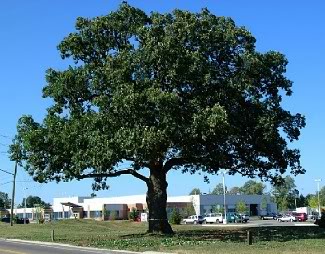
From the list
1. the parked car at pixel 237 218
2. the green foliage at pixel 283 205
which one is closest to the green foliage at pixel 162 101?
the parked car at pixel 237 218

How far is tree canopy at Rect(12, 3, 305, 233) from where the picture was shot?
3084 cm

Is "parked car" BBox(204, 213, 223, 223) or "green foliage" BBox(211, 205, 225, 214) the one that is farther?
"green foliage" BBox(211, 205, 225, 214)

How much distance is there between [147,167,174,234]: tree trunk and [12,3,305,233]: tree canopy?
7 centimetres

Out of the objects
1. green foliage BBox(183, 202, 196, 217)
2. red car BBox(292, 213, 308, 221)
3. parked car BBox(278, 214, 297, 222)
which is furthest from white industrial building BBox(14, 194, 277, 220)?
red car BBox(292, 213, 308, 221)

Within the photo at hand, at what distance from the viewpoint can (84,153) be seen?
32.9 metres

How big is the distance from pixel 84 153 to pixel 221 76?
9.54m

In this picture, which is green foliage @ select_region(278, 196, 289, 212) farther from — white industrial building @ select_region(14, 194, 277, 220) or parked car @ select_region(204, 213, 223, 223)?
parked car @ select_region(204, 213, 223, 223)

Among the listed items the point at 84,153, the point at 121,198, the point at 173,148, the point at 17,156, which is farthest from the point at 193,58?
the point at 121,198

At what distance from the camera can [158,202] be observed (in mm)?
38812

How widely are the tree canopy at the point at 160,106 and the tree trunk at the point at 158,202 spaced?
0.07 meters

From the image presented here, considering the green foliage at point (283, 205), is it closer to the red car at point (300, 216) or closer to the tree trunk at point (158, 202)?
the red car at point (300, 216)

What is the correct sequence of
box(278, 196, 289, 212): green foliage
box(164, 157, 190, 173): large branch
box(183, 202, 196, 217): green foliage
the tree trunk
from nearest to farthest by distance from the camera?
box(164, 157, 190, 173): large branch < the tree trunk < box(183, 202, 196, 217): green foliage < box(278, 196, 289, 212): green foliage

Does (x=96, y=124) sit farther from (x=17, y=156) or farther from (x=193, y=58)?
(x=17, y=156)

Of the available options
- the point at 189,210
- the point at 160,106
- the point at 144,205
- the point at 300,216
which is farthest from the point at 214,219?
the point at 160,106
